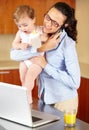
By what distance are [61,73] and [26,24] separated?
42 cm

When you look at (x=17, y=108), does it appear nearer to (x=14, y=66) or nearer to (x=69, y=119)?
(x=69, y=119)

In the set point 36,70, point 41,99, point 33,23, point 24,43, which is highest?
point 33,23

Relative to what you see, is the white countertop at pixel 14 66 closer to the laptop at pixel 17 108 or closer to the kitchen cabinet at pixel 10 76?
the kitchen cabinet at pixel 10 76

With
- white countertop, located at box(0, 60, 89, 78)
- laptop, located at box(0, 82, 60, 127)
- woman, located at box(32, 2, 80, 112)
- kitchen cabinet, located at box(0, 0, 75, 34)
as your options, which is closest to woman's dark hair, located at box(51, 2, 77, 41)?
woman, located at box(32, 2, 80, 112)

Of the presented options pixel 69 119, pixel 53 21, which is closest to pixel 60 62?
pixel 53 21

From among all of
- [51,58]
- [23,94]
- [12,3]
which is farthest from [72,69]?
[12,3]

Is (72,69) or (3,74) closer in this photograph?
(72,69)

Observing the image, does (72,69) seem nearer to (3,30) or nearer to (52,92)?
(52,92)

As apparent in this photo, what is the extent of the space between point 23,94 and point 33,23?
Answer: 69 centimetres

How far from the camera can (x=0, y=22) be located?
157 inches

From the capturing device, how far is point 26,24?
7.26 feet

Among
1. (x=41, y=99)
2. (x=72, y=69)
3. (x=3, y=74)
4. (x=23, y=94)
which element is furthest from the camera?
(x=3, y=74)

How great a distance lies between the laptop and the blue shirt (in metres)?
0.32

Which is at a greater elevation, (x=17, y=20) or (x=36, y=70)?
(x=17, y=20)
